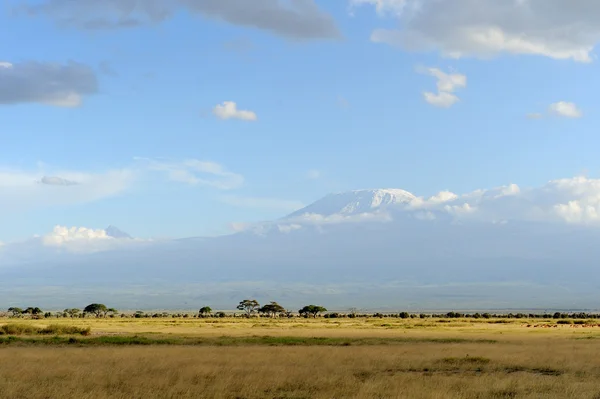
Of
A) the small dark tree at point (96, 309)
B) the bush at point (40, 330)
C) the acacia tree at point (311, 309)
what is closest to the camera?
the bush at point (40, 330)

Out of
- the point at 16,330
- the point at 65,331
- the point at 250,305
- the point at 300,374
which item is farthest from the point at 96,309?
the point at 300,374

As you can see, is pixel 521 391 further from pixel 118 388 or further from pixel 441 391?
pixel 118 388

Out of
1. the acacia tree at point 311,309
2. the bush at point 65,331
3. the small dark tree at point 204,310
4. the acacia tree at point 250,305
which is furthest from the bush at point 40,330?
the acacia tree at point 250,305

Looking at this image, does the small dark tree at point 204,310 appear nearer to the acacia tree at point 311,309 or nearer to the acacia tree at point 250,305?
the acacia tree at point 250,305

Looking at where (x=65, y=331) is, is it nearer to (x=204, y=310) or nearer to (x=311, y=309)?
(x=311, y=309)

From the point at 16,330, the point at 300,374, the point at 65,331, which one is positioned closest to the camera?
the point at 300,374

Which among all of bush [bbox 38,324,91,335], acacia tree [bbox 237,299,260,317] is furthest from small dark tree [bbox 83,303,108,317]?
bush [bbox 38,324,91,335]

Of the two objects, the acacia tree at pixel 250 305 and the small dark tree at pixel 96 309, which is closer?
the small dark tree at pixel 96 309

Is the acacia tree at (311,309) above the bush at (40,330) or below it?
above

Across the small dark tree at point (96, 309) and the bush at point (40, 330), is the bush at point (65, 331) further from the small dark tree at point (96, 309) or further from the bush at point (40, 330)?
the small dark tree at point (96, 309)

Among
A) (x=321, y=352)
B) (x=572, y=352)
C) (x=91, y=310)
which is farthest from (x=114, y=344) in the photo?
(x=91, y=310)

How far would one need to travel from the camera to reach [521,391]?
19.5m

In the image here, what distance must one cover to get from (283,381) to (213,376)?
270cm

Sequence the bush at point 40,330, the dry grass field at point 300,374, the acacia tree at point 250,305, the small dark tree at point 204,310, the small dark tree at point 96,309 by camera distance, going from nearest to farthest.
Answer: the dry grass field at point 300,374 → the bush at point 40,330 → the small dark tree at point 96,309 → the small dark tree at point 204,310 → the acacia tree at point 250,305
